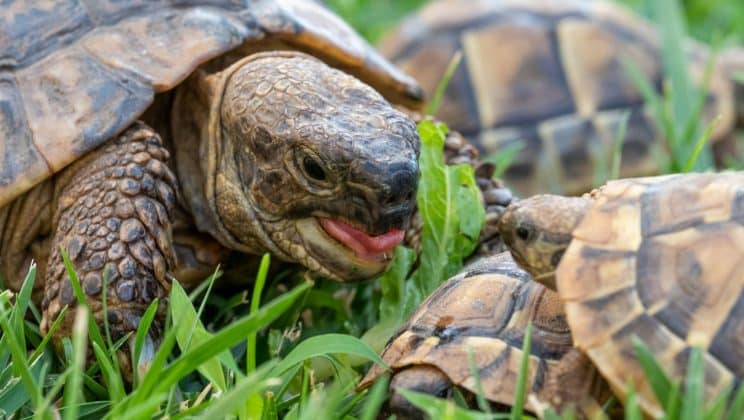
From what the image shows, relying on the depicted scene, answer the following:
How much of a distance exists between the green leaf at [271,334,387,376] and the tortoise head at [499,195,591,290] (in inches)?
15.3

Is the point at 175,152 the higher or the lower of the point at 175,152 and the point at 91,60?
the lower

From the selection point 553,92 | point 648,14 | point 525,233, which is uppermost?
point 525,233

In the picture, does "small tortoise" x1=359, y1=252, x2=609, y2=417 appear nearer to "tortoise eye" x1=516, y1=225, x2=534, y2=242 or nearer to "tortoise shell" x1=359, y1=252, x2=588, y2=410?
"tortoise shell" x1=359, y1=252, x2=588, y2=410

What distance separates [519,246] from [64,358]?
119 centimetres

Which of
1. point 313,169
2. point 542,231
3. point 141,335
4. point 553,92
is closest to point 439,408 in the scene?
point 542,231

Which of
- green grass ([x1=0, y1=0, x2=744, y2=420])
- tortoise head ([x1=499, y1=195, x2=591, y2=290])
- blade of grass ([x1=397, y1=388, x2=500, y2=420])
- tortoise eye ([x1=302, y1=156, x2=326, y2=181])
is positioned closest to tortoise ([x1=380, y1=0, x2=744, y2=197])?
green grass ([x1=0, y1=0, x2=744, y2=420])

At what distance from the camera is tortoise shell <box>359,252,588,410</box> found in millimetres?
2232

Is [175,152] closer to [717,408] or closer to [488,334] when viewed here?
[488,334]

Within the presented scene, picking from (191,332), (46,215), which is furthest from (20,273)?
(191,332)

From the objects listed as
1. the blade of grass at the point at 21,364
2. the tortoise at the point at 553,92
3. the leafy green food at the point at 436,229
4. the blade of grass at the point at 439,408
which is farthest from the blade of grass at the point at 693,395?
the tortoise at the point at 553,92

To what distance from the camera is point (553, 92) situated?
6.09m

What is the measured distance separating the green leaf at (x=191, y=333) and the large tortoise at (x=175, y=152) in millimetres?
284

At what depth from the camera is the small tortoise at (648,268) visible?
2.08 metres

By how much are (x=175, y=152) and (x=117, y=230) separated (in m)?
0.51
